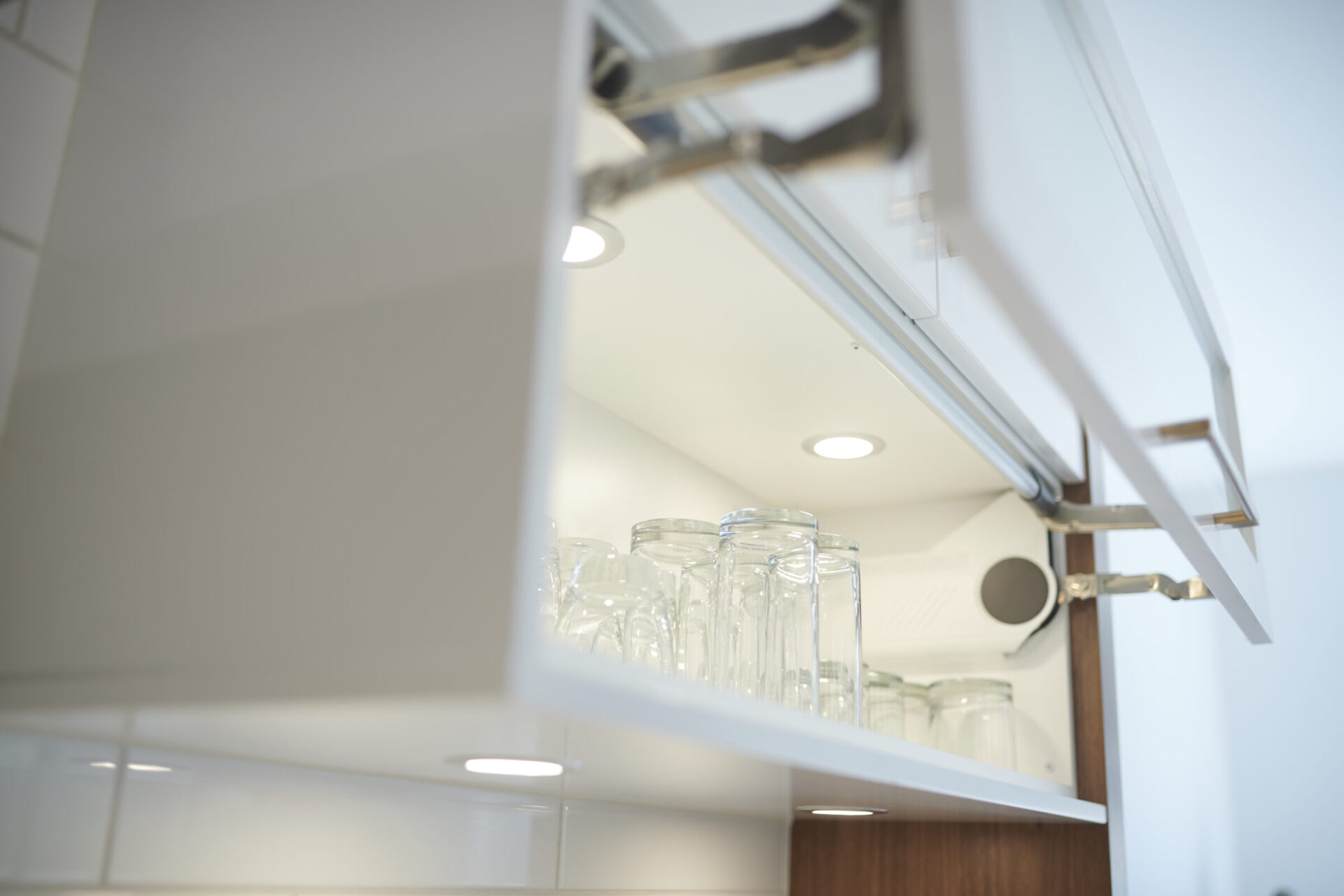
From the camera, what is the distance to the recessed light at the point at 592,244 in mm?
715

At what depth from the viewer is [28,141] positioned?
1.92 feet

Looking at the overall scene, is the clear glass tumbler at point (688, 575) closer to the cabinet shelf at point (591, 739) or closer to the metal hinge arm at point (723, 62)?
the cabinet shelf at point (591, 739)

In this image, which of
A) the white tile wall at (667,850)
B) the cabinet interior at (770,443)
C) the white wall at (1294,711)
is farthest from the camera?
the white wall at (1294,711)

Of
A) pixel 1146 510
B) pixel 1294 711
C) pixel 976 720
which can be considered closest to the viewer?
pixel 1146 510

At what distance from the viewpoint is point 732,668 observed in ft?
2.69

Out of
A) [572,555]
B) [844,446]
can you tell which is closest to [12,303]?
[572,555]

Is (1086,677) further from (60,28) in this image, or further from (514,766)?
(60,28)

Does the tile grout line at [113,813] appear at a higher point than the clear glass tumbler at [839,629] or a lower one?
lower

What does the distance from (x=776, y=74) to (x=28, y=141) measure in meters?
0.40

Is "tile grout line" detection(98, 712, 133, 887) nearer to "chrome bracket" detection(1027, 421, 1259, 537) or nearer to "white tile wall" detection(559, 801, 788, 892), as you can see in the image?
"white tile wall" detection(559, 801, 788, 892)

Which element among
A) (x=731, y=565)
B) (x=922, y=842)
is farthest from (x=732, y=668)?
(x=922, y=842)

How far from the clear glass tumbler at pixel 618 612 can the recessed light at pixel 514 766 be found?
8cm

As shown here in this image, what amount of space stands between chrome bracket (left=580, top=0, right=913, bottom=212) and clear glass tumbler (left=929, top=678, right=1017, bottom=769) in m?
0.85

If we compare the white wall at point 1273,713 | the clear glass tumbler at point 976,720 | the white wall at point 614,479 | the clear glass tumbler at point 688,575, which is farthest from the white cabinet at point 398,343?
the white wall at point 1273,713
